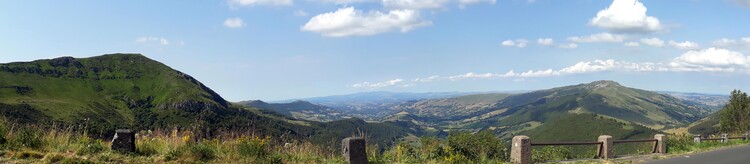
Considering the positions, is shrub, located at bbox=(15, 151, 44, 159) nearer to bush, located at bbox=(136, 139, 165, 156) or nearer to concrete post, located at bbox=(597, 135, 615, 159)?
bush, located at bbox=(136, 139, 165, 156)

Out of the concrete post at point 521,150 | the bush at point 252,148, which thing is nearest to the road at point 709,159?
the concrete post at point 521,150

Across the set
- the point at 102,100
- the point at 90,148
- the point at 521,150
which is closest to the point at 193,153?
the point at 90,148

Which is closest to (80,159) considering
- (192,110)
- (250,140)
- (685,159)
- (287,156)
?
(250,140)

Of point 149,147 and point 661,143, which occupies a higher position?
point 149,147

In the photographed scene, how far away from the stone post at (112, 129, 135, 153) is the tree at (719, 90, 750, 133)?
163 feet

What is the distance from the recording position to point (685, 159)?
15.7 metres

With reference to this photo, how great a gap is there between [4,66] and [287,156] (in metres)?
220

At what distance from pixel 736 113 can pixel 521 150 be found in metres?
44.7

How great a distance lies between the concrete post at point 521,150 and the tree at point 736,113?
133ft

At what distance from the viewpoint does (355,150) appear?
923cm

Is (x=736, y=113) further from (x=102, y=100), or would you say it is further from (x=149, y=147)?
(x=102, y=100)

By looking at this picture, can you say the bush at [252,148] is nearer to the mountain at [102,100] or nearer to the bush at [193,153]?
the bush at [193,153]

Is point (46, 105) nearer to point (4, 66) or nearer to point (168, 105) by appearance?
A: point (168, 105)

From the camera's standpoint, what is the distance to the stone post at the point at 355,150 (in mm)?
9172
